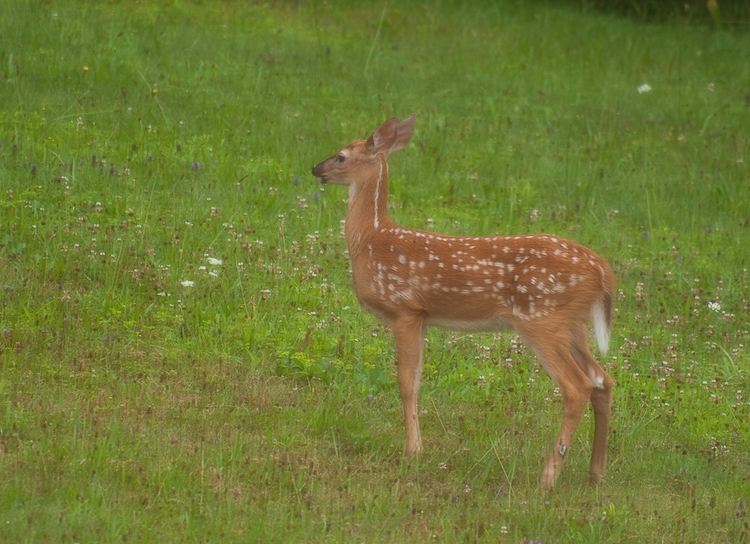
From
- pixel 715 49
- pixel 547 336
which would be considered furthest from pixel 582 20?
pixel 547 336

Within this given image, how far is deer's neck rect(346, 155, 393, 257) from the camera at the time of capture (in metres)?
6.44

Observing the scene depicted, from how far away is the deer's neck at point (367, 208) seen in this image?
21.1 feet

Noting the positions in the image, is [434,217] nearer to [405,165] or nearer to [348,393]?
[405,165]

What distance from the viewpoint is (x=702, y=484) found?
5.83 metres

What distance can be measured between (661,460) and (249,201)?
171 inches

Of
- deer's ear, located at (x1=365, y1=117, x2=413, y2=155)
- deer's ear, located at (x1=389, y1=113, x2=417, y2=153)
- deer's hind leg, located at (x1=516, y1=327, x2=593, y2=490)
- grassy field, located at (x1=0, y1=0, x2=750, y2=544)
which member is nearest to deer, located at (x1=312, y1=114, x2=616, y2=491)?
deer's hind leg, located at (x1=516, y1=327, x2=593, y2=490)

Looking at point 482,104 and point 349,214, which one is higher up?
point 349,214

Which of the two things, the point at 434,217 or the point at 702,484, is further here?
the point at 434,217

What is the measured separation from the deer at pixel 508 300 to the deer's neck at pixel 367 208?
86 mm

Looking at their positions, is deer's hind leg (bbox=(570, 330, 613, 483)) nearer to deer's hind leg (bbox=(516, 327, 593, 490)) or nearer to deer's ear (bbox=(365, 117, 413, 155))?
deer's hind leg (bbox=(516, 327, 593, 490))

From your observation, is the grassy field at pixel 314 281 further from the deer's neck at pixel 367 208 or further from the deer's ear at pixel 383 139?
the deer's ear at pixel 383 139

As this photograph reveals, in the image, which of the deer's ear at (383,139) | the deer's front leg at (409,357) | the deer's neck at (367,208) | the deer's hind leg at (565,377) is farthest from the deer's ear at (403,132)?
the deer's hind leg at (565,377)

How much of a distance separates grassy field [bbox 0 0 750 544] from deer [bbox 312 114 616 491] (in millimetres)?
385

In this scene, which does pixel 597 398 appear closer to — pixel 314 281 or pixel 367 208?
pixel 367 208
